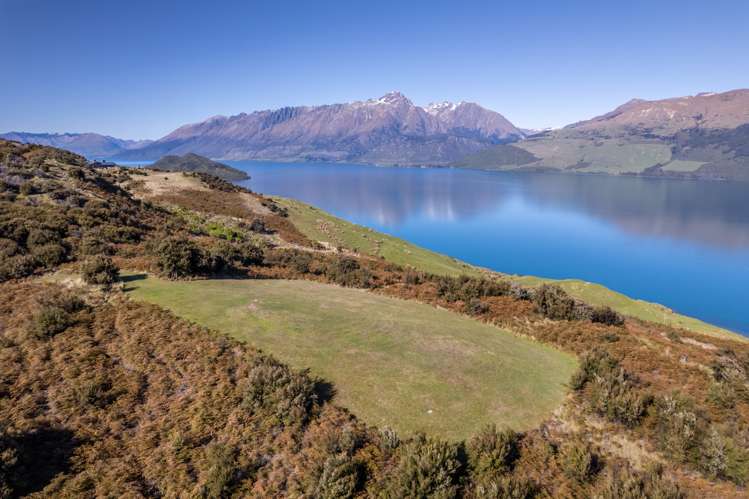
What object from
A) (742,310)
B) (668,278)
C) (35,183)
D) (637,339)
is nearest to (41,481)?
(637,339)

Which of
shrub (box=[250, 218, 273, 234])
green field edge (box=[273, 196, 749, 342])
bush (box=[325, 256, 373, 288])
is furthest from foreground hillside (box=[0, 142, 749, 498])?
shrub (box=[250, 218, 273, 234])

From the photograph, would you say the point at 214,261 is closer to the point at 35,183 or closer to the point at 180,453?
the point at 180,453

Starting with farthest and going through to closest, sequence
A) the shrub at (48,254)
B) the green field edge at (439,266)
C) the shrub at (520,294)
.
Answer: the green field edge at (439,266) → the shrub at (520,294) → the shrub at (48,254)

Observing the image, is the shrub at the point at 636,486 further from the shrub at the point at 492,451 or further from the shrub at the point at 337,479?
the shrub at the point at 337,479

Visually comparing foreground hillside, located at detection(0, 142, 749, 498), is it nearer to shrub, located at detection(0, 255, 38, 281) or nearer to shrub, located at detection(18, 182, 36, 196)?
shrub, located at detection(0, 255, 38, 281)

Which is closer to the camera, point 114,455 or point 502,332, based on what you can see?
point 114,455

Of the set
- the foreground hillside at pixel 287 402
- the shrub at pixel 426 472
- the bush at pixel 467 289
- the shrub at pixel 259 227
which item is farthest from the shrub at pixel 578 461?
the shrub at pixel 259 227
